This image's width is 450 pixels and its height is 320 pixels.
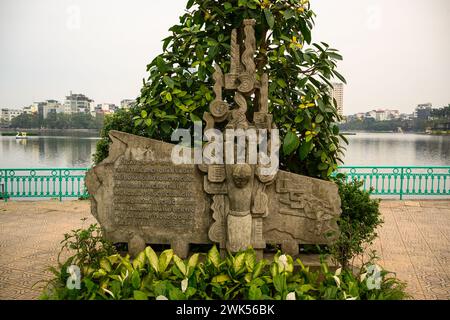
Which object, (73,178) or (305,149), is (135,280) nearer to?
(305,149)

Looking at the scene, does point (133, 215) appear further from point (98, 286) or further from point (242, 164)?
point (242, 164)

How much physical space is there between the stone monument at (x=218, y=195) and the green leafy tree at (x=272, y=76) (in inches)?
19.3

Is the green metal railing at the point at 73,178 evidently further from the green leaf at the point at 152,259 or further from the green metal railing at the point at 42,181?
the green leaf at the point at 152,259

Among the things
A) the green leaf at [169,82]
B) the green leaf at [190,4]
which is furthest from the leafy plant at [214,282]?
the green leaf at [190,4]

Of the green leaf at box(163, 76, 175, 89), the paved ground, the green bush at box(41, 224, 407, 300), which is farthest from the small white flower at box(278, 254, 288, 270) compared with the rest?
the green leaf at box(163, 76, 175, 89)

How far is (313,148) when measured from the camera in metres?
4.84

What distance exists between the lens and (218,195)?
430 cm

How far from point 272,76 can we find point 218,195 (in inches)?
70.6

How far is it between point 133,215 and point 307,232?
198cm

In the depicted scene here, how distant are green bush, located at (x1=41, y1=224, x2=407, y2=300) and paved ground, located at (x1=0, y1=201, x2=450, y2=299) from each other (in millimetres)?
1094

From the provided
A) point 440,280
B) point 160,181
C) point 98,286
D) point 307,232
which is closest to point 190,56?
point 160,181

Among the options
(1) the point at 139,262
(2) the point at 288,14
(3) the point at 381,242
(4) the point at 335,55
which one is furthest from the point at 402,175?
(1) the point at 139,262

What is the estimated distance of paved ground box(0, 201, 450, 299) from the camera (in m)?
4.65

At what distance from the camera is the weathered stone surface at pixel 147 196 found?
173 inches
